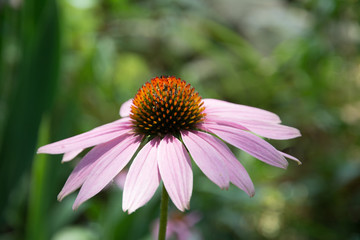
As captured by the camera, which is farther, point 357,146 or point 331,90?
point 331,90

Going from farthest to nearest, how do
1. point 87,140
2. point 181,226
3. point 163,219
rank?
point 181,226 → point 87,140 → point 163,219

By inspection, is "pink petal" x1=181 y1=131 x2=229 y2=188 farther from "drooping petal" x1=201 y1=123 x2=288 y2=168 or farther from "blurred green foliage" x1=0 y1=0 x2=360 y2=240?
"blurred green foliage" x1=0 y1=0 x2=360 y2=240

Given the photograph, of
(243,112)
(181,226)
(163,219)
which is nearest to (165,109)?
(243,112)

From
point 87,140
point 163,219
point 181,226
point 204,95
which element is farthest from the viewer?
point 204,95

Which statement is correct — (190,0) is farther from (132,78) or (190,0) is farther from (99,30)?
(99,30)

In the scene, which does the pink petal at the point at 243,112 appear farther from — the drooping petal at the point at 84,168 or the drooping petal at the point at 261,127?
the drooping petal at the point at 84,168

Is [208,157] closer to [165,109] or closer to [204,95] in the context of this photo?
[165,109]

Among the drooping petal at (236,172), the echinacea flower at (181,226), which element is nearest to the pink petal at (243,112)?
the drooping petal at (236,172)

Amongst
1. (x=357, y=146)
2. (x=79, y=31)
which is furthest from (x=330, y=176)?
(x=79, y=31)
